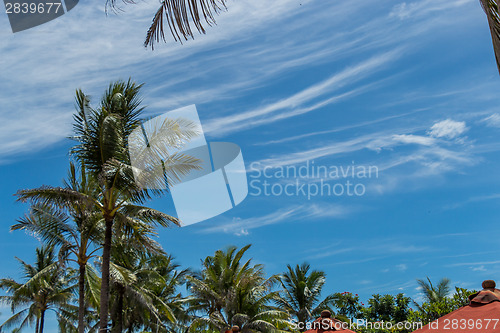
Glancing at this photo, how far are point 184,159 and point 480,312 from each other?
1112 centimetres

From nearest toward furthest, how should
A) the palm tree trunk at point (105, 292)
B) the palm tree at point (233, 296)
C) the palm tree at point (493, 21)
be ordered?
the palm tree at point (493, 21) < the palm tree trunk at point (105, 292) < the palm tree at point (233, 296)

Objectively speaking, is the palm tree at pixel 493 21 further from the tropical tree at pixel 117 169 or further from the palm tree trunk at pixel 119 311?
the palm tree trunk at pixel 119 311

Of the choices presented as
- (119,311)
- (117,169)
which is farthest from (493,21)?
(119,311)

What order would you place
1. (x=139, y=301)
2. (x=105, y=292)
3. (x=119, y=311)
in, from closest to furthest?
1. (x=105, y=292)
2. (x=139, y=301)
3. (x=119, y=311)

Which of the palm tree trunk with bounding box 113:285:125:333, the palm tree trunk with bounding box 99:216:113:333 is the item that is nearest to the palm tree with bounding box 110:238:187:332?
the palm tree trunk with bounding box 113:285:125:333

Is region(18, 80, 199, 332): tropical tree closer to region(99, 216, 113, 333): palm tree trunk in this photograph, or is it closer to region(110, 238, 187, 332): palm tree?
region(99, 216, 113, 333): palm tree trunk

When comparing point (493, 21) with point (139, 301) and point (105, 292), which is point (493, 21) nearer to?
point (105, 292)

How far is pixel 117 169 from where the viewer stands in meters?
14.8

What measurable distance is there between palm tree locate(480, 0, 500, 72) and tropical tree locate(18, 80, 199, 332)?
12.0 metres

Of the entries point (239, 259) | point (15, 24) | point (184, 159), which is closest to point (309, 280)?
point (239, 259)

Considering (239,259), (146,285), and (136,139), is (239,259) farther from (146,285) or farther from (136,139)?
(136,139)

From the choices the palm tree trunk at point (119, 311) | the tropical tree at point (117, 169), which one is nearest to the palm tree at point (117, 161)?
the tropical tree at point (117, 169)

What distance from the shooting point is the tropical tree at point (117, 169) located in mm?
14875

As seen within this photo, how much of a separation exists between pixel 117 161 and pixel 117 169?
27 cm
